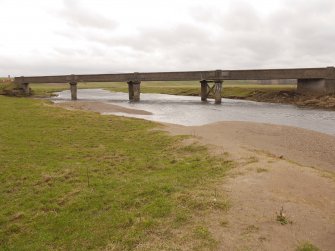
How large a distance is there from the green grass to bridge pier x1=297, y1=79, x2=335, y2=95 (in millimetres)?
46932

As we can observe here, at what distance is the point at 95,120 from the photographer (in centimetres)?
3297

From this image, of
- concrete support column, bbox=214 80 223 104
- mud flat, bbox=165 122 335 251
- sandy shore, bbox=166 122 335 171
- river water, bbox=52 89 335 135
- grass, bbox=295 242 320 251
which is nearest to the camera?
grass, bbox=295 242 320 251

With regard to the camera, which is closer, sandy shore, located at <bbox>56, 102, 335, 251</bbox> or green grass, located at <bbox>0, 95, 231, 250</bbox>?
sandy shore, located at <bbox>56, 102, 335, 251</bbox>

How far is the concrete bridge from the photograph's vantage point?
195ft

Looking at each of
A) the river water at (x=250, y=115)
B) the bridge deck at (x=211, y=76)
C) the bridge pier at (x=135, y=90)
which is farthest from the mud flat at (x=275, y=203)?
the bridge pier at (x=135, y=90)

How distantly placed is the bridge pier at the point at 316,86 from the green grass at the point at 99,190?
46932mm

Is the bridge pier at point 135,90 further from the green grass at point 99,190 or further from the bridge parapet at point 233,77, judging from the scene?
the green grass at point 99,190

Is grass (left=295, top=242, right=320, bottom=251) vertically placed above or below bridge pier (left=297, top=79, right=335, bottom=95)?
below

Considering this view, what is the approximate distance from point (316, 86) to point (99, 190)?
58154mm

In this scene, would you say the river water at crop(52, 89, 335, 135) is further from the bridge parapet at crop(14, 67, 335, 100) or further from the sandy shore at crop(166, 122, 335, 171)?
the bridge parapet at crop(14, 67, 335, 100)

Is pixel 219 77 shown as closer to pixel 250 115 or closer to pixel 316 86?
pixel 316 86

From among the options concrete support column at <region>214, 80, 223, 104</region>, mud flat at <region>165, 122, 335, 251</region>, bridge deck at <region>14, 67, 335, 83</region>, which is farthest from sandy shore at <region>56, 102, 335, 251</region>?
concrete support column at <region>214, 80, 223, 104</region>

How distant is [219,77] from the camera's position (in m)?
67.4

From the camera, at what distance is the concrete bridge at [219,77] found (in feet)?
195
